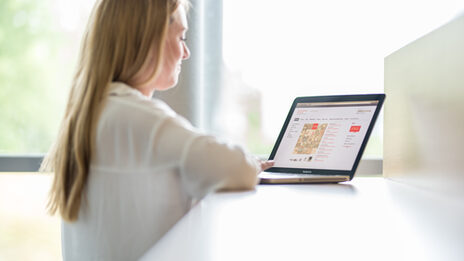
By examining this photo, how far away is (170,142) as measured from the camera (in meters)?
0.78

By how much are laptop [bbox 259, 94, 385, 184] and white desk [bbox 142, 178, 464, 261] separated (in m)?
0.18

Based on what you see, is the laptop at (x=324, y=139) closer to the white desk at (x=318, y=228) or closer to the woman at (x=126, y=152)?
the white desk at (x=318, y=228)

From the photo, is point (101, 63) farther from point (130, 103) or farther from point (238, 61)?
point (238, 61)

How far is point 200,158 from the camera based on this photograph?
776 mm

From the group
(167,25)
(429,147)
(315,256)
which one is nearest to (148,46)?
(167,25)

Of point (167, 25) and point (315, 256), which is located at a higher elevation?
point (167, 25)

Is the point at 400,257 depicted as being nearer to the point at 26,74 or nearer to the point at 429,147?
the point at 429,147

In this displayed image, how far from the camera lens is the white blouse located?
0.79 meters

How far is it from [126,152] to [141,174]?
51 mm

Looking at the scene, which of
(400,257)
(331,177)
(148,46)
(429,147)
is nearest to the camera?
(400,257)

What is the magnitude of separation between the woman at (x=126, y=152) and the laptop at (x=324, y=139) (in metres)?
0.46

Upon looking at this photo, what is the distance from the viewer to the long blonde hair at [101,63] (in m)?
0.88

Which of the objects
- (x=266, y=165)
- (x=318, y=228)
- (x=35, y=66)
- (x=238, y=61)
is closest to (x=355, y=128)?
(x=266, y=165)

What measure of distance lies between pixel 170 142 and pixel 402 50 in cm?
92
